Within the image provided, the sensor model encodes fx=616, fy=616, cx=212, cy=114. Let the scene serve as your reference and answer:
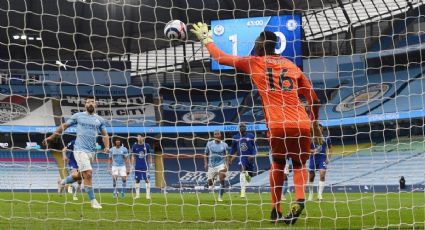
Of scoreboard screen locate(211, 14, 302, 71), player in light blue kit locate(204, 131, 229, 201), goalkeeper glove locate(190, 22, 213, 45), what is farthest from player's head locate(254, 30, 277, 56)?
scoreboard screen locate(211, 14, 302, 71)

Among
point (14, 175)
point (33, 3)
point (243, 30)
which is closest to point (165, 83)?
point (33, 3)

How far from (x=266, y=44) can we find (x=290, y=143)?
1.20m

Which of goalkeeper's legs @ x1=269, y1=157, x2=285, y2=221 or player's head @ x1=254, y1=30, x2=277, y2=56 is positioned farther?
goalkeeper's legs @ x1=269, y1=157, x2=285, y2=221

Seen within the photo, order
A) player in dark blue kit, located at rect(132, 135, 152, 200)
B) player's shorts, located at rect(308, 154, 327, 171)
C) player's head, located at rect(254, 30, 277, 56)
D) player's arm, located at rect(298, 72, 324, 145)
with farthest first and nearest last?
player in dark blue kit, located at rect(132, 135, 152, 200) < player's shorts, located at rect(308, 154, 327, 171) < player's arm, located at rect(298, 72, 324, 145) < player's head, located at rect(254, 30, 277, 56)

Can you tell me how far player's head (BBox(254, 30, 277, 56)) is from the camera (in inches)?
285

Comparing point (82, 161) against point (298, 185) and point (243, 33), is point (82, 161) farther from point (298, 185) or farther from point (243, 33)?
point (243, 33)

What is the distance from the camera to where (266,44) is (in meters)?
7.24

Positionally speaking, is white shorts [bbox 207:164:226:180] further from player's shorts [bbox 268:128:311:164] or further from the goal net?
the goal net

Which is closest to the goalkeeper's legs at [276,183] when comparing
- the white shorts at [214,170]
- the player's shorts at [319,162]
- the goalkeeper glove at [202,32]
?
the goalkeeper glove at [202,32]

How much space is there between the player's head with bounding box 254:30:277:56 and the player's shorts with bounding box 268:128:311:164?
93 cm

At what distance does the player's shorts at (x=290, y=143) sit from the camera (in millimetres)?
7148

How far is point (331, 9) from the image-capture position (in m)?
33.7

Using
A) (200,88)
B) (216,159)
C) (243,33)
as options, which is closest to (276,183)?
(216,159)

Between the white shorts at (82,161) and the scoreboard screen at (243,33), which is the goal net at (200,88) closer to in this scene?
the scoreboard screen at (243,33)
